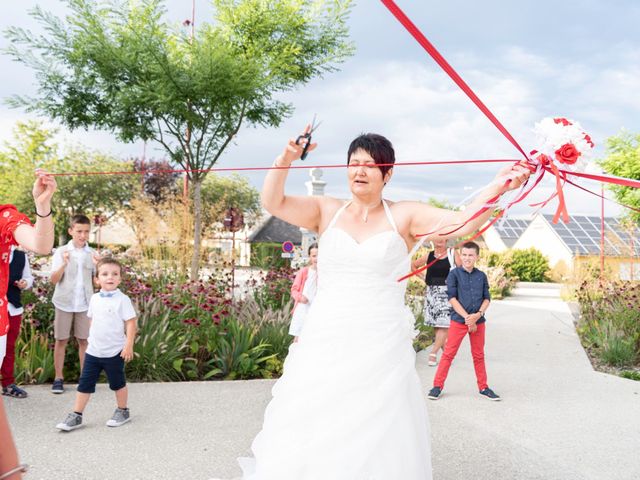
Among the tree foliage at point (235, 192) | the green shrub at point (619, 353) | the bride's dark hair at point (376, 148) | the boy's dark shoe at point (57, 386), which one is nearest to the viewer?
the bride's dark hair at point (376, 148)

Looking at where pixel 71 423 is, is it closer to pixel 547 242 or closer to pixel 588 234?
pixel 588 234

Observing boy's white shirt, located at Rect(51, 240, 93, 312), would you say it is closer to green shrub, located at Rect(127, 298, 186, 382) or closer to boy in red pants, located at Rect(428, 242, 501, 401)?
green shrub, located at Rect(127, 298, 186, 382)

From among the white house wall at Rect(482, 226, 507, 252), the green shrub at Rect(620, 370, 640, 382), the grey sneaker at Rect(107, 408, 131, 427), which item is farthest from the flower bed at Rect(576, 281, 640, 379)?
the white house wall at Rect(482, 226, 507, 252)

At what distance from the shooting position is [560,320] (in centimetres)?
1169

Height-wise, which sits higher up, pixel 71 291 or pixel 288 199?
pixel 288 199

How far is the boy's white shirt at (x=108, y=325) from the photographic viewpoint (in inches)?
167

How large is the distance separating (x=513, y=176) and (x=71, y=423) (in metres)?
3.62

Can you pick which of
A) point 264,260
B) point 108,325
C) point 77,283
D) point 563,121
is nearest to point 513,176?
point 563,121

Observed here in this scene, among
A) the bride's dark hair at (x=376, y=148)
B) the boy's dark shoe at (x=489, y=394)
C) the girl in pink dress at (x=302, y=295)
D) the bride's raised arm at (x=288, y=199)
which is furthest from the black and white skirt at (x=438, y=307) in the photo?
the bride's dark hair at (x=376, y=148)

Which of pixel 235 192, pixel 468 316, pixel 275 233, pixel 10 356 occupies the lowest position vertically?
pixel 10 356

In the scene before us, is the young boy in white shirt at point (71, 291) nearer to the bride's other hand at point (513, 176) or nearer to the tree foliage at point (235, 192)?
the bride's other hand at point (513, 176)

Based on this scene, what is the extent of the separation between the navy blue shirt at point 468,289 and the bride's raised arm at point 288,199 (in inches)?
120

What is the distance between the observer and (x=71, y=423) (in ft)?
13.6

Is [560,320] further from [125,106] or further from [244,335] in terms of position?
[125,106]
